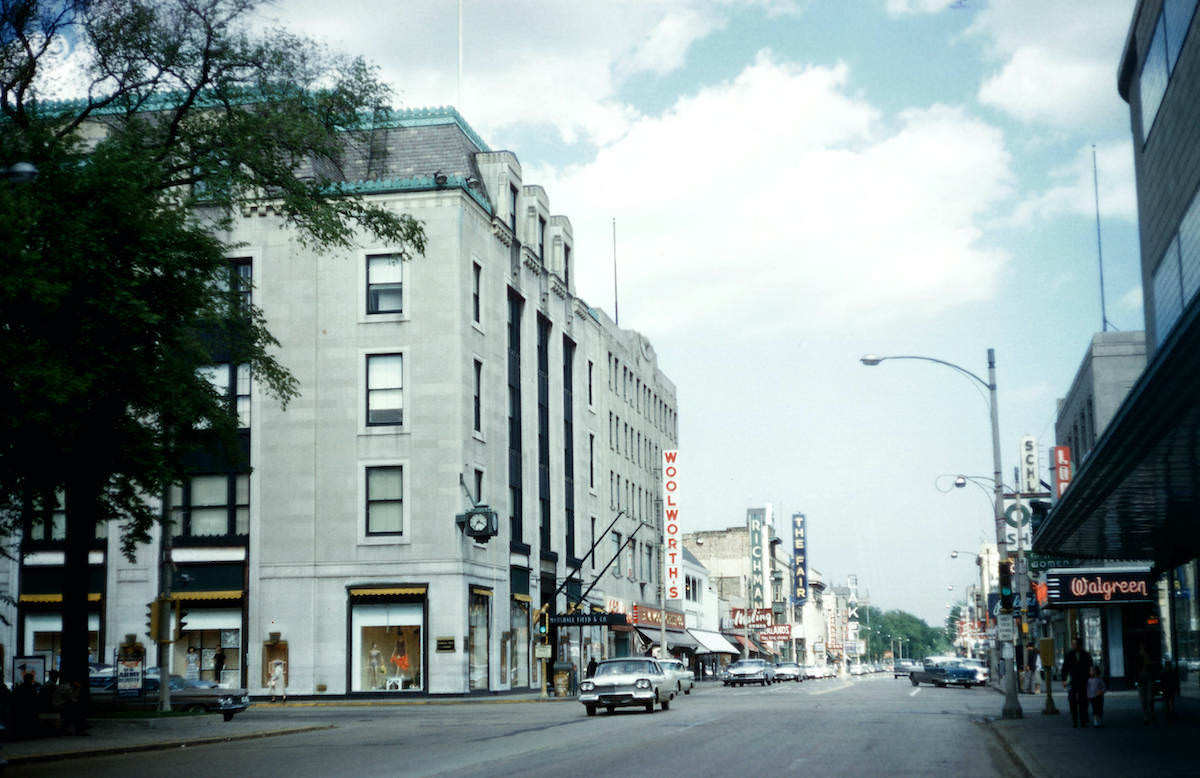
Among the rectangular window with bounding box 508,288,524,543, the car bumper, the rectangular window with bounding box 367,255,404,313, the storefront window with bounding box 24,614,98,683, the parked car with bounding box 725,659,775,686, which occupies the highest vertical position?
the rectangular window with bounding box 367,255,404,313

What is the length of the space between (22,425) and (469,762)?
886 cm

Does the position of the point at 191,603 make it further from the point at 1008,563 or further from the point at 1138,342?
the point at 1138,342

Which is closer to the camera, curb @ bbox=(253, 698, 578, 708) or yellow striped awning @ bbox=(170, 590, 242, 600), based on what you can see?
curb @ bbox=(253, 698, 578, 708)

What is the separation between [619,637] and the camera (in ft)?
249

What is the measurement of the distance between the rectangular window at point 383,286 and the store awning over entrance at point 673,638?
3311 cm

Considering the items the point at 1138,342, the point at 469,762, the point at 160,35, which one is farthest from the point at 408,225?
the point at 1138,342

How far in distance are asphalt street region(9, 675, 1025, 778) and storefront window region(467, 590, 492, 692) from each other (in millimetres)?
13214

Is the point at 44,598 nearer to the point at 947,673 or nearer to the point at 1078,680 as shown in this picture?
the point at 1078,680

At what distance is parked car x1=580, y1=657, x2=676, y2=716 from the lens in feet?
118

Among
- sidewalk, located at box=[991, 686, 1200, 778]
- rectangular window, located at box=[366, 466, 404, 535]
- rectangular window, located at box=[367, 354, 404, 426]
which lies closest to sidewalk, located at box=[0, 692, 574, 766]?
rectangular window, located at box=[366, 466, 404, 535]

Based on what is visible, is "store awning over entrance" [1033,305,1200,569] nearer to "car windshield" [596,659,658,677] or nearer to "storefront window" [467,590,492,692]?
"car windshield" [596,659,658,677]

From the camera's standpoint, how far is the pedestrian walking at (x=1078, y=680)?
26.8 metres

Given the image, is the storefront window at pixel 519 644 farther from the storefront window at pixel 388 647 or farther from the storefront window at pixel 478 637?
the storefront window at pixel 388 647

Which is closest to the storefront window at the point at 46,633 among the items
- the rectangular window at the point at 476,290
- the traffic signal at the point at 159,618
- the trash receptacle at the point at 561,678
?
the trash receptacle at the point at 561,678
